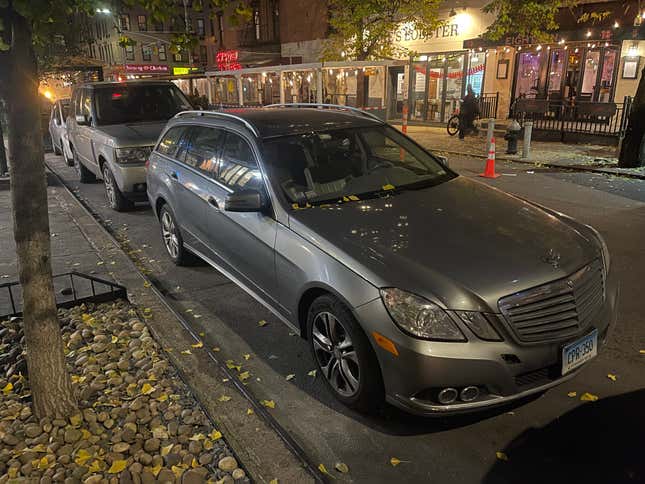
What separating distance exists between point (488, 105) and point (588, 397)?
18.6 m

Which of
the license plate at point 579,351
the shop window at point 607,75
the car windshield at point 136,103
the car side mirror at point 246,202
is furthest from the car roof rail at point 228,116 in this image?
the shop window at point 607,75

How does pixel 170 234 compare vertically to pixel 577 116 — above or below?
below

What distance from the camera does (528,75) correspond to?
64.6ft

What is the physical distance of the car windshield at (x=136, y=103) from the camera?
9062 millimetres

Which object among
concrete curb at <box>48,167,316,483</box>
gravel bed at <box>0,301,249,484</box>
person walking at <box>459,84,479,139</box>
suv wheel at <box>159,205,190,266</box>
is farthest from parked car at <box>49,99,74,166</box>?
person walking at <box>459,84,479,139</box>

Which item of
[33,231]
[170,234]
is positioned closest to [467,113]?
[170,234]

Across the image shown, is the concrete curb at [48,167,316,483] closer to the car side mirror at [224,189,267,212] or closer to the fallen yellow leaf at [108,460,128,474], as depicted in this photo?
the fallen yellow leaf at [108,460,128,474]

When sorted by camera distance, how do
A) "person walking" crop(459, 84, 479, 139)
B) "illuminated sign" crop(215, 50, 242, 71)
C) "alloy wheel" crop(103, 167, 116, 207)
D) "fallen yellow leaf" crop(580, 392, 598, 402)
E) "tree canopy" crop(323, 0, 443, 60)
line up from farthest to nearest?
"illuminated sign" crop(215, 50, 242, 71) → "tree canopy" crop(323, 0, 443, 60) → "person walking" crop(459, 84, 479, 139) → "alloy wheel" crop(103, 167, 116, 207) → "fallen yellow leaf" crop(580, 392, 598, 402)

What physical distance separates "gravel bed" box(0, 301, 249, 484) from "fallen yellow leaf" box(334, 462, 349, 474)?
0.50 metres

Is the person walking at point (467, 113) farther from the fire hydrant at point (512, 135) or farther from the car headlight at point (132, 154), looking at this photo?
the car headlight at point (132, 154)

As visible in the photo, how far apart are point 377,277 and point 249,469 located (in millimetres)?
1262

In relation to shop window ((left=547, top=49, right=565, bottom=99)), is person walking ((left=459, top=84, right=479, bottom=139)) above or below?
below

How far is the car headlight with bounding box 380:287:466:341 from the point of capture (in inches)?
109

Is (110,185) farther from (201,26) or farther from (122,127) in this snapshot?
(201,26)
